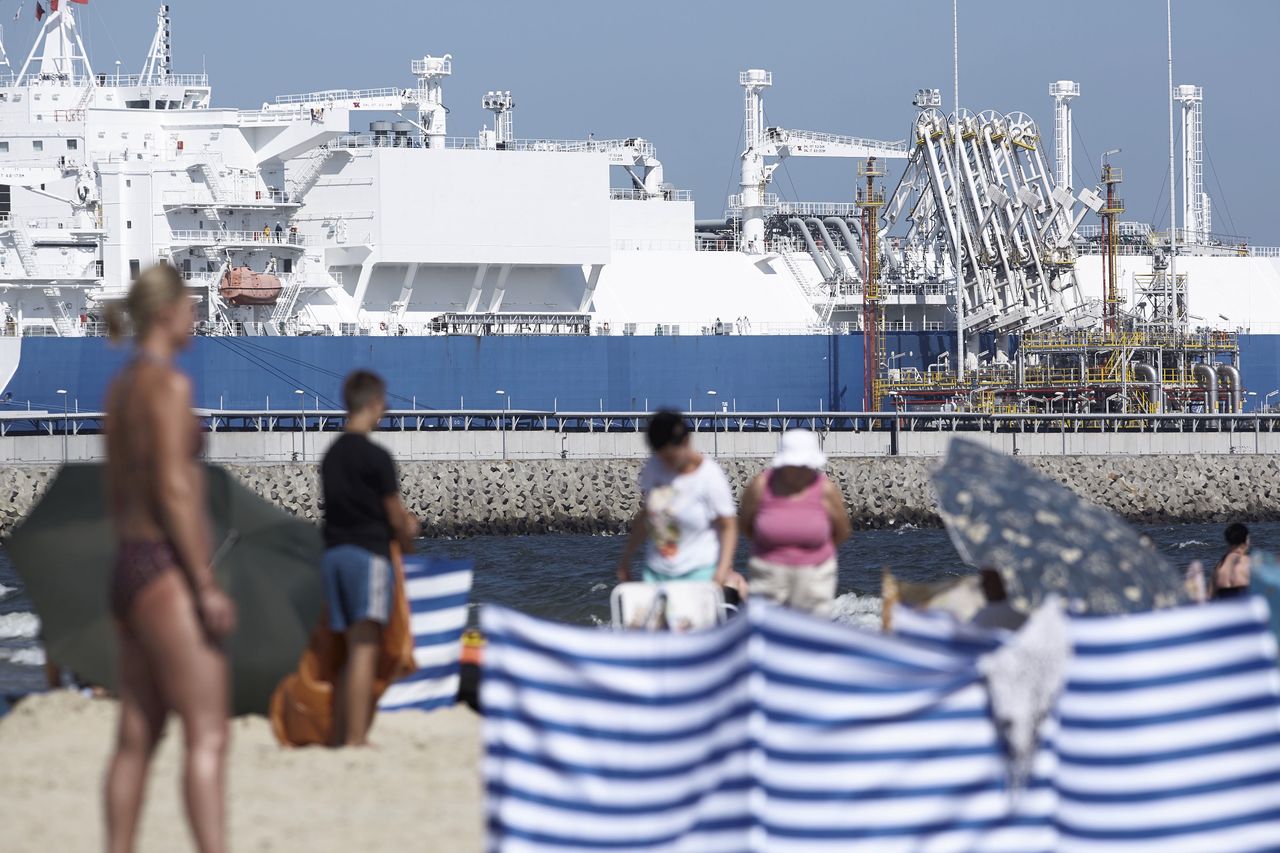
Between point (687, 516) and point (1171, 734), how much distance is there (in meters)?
2.63

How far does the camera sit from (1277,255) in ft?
160

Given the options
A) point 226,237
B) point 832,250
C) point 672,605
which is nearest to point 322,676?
point 672,605

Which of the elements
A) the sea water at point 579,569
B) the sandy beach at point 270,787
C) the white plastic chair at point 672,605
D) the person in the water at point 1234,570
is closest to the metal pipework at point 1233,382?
the sea water at point 579,569

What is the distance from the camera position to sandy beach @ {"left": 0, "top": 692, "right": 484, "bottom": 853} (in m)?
5.11

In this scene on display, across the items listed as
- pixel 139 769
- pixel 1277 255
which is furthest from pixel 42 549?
pixel 1277 255

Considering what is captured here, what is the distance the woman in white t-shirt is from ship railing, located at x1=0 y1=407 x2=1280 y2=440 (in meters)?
22.3

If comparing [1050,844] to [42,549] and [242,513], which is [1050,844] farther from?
[42,549]

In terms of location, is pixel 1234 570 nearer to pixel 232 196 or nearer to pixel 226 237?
pixel 226 237

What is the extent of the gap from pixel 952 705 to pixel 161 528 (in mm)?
1971

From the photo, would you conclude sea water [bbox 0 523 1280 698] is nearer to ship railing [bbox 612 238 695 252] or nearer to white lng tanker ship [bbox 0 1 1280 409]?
white lng tanker ship [bbox 0 1 1280 409]

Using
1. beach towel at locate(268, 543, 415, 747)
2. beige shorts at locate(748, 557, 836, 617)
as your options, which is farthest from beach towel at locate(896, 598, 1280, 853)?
beach towel at locate(268, 543, 415, 747)

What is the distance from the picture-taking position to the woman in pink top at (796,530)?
21.9ft

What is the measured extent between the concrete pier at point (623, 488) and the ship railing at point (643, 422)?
1218 mm

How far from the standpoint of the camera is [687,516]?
686 cm
